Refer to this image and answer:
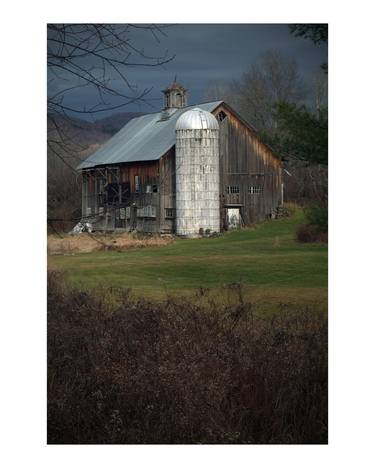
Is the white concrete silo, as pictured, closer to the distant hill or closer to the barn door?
the barn door

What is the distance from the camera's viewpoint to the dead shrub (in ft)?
18.1

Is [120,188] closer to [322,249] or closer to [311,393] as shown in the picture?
[322,249]

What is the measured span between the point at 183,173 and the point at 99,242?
1.10 metres

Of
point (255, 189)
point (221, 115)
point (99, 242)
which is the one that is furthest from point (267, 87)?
point (99, 242)

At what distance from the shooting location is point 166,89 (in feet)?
20.6

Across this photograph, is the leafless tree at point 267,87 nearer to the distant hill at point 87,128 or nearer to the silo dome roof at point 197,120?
the silo dome roof at point 197,120

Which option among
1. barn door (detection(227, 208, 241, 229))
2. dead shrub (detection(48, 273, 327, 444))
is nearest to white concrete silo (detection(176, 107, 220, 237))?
barn door (detection(227, 208, 241, 229))

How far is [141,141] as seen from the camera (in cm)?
661

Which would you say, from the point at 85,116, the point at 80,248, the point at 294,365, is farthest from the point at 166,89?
the point at 294,365

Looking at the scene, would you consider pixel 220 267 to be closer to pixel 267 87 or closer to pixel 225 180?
pixel 225 180

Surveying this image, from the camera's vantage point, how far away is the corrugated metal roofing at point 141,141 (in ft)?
20.7

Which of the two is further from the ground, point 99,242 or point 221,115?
point 221,115
